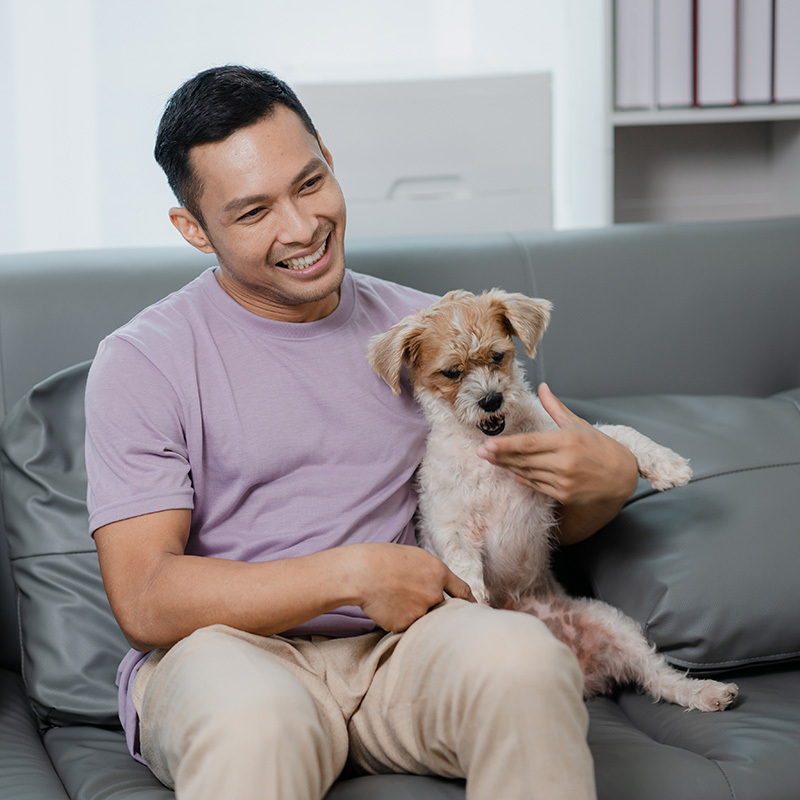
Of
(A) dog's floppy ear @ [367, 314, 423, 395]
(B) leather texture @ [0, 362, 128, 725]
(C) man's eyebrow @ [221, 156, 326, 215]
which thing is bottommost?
(B) leather texture @ [0, 362, 128, 725]

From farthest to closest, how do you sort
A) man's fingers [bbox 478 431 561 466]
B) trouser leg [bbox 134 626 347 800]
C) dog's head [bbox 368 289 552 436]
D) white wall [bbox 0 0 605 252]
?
white wall [bbox 0 0 605 252] → dog's head [bbox 368 289 552 436] → man's fingers [bbox 478 431 561 466] → trouser leg [bbox 134 626 347 800]

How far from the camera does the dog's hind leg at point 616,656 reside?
1640 millimetres

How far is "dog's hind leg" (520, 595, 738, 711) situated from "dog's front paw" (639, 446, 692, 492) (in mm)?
270

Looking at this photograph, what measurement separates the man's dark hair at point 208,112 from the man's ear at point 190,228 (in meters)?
0.02

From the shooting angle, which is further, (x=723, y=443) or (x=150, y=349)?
(x=723, y=443)

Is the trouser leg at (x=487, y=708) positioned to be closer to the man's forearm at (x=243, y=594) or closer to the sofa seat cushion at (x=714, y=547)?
the man's forearm at (x=243, y=594)

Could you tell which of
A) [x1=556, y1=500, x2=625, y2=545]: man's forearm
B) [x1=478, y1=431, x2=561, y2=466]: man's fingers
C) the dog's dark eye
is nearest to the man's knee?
[x1=478, y1=431, x2=561, y2=466]: man's fingers

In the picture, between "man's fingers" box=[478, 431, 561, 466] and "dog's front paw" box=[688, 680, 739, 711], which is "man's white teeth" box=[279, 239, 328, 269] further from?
"dog's front paw" box=[688, 680, 739, 711]

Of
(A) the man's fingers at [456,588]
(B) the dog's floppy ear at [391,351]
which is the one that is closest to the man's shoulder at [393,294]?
(B) the dog's floppy ear at [391,351]

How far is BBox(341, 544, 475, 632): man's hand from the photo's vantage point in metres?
1.35

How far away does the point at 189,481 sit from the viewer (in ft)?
4.88

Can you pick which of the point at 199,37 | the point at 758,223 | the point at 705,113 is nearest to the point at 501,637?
the point at 758,223

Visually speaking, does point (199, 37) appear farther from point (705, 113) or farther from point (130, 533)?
point (130, 533)

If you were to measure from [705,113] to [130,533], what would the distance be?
2.10 meters
